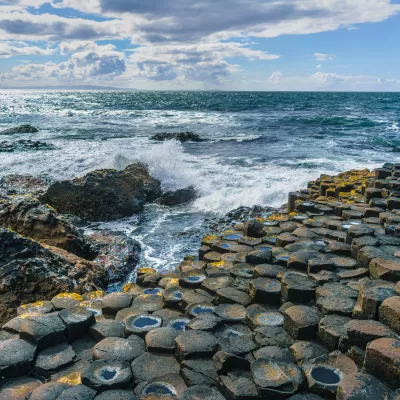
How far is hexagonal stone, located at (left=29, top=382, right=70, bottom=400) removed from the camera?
2.37 meters

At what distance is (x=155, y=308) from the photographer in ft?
11.8

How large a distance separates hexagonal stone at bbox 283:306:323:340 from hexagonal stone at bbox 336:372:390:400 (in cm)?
57

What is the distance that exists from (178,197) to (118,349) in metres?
7.23

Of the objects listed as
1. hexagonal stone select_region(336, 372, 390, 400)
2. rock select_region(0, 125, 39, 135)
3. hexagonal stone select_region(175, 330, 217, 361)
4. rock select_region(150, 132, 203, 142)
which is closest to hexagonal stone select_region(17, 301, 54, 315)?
hexagonal stone select_region(175, 330, 217, 361)

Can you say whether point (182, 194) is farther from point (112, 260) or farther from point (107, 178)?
point (112, 260)

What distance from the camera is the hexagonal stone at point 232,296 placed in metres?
3.46

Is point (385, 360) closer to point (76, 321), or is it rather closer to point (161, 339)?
point (161, 339)

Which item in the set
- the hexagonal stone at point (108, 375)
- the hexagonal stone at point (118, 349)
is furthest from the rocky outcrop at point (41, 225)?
the hexagonal stone at point (108, 375)

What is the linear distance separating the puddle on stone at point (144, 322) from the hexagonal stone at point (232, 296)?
2.00 feet

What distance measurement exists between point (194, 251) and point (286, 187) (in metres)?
4.57

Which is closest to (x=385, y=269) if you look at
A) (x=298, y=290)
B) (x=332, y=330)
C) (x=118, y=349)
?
(x=298, y=290)

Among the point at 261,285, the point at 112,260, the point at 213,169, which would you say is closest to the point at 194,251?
the point at 112,260

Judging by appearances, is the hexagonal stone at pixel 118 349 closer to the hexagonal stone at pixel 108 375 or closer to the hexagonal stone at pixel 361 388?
the hexagonal stone at pixel 108 375

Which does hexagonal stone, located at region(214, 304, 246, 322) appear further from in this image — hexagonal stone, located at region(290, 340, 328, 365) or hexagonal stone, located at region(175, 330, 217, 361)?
hexagonal stone, located at region(290, 340, 328, 365)
